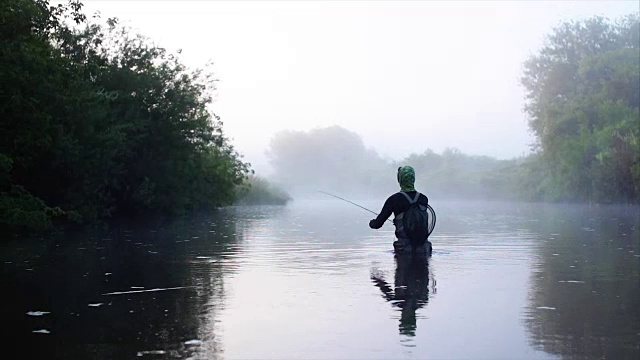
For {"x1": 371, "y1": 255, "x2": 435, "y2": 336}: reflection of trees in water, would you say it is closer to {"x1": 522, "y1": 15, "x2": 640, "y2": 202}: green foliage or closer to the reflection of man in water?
the reflection of man in water

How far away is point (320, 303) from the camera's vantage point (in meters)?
9.89

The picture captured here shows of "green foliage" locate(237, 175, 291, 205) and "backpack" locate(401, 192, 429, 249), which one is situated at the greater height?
"green foliage" locate(237, 175, 291, 205)

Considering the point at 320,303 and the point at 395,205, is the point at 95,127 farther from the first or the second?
the point at 320,303

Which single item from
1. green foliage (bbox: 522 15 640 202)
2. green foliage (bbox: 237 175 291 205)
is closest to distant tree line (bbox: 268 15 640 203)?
green foliage (bbox: 522 15 640 202)

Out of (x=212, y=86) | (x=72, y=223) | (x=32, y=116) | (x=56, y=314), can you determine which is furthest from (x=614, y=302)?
(x=212, y=86)

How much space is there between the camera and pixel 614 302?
10.1 m

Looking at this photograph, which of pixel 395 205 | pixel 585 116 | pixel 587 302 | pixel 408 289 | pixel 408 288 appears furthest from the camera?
pixel 585 116

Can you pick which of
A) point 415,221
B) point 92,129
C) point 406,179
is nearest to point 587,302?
point 415,221

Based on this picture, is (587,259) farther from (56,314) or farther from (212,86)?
(212,86)

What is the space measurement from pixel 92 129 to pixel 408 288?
855 inches

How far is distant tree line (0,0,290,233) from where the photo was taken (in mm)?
22766

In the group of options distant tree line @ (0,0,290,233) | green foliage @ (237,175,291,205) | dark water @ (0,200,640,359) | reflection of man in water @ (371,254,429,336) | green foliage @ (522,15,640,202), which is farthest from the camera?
green foliage @ (237,175,291,205)

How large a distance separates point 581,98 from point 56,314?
67.0 meters

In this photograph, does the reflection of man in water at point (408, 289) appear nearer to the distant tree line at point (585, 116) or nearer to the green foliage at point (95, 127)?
the green foliage at point (95, 127)
